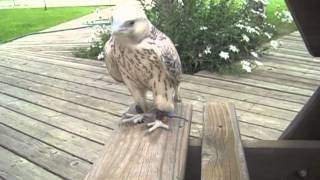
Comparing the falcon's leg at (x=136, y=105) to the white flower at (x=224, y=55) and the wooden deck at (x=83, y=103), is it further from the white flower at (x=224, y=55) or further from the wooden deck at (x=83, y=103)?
the white flower at (x=224, y=55)

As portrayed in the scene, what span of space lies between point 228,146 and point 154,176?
0.40 m

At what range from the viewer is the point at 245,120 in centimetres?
306

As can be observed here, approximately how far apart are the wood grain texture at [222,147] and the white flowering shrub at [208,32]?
8.45ft

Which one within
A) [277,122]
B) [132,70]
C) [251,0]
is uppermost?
[132,70]

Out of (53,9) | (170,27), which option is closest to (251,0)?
(170,27)

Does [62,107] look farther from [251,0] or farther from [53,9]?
[53,9]

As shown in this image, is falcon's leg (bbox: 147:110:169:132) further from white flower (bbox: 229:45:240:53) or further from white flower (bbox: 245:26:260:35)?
white flower (bbox: 245:26:260:35)

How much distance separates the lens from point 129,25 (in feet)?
4.41

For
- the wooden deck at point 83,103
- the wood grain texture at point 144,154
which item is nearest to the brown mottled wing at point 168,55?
the wood grain texture at point 144,154

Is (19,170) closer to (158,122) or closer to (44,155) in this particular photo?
(44,155)

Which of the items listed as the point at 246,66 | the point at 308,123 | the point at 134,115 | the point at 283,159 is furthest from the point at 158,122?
the point at 246,66

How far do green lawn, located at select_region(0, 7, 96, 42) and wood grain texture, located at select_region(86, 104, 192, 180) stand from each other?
256 inches

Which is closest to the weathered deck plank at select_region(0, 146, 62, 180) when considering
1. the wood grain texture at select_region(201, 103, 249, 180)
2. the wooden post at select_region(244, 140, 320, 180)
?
the wood grain texture at select_region(201, 103, 249, 180)

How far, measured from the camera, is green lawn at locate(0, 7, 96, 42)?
823 centimetres
